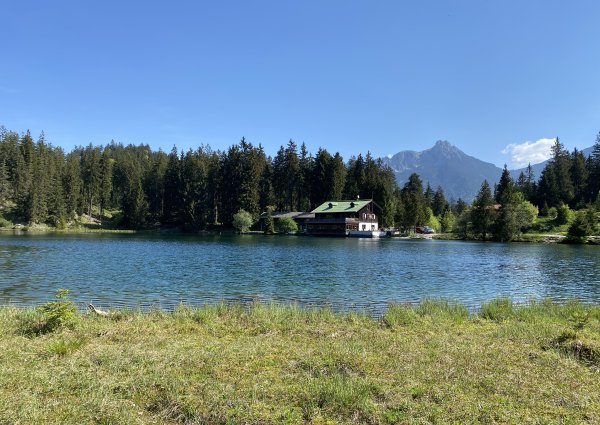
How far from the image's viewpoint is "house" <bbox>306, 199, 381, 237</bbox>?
97438 millimetres

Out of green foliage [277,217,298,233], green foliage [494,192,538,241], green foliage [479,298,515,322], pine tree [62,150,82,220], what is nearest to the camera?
green foliage [479,298,515,322]

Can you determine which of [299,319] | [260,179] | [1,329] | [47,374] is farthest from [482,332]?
[260,179]

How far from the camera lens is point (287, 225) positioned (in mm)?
99562

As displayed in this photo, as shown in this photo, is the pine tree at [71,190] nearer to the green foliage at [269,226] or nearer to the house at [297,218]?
the house at [297,218]

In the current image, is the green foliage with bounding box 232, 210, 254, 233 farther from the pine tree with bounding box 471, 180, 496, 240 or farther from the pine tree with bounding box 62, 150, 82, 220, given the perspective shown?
the pine tree with bounding box 471, 180, 496, 240

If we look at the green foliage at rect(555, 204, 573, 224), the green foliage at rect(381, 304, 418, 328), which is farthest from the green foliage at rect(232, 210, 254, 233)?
the green foliage at rect(381, 304, 418, 328)

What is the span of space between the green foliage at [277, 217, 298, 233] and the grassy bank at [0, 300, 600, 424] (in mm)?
86861

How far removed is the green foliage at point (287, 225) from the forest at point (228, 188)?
11.2m

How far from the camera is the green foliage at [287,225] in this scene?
99.5 meters

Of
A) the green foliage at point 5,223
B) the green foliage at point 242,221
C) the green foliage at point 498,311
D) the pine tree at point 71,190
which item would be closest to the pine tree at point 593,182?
the green foliage at point 242,221

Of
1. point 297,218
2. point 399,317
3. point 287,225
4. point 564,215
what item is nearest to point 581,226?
point 564,215

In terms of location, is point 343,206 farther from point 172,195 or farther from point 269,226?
→ point 172,195

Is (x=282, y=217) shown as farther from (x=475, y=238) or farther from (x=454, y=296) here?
(x=454, y=296)

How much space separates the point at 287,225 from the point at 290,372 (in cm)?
9192
